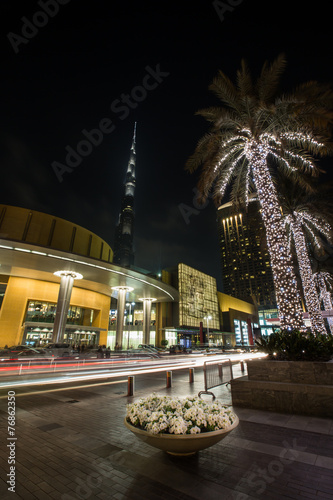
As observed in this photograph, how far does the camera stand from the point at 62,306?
30.2 metres

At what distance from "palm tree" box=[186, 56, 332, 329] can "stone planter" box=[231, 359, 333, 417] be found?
3112 millimetres

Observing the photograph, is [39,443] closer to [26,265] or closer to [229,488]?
[229,488]

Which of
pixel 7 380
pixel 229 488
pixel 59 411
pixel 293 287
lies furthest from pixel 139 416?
pixel 7 380

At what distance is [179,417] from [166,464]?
1.08 m

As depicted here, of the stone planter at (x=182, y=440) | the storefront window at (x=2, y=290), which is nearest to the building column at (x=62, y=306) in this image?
the storefront window at (x=2, y=290)

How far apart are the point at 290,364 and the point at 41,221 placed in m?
40.2

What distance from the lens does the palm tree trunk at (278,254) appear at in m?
9.81

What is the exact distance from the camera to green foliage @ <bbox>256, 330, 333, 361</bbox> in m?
7.12

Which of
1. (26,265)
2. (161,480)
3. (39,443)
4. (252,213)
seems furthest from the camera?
(26,265)

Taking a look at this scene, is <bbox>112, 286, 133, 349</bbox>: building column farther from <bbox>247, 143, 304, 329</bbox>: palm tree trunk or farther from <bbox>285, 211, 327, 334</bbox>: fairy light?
<bbox>247, 143, 304, 329</bbox>: palm tree trunk

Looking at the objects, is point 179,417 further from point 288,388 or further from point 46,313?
point 46,313

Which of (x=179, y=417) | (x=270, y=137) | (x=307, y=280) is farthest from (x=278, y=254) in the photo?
(x=307, y=280)

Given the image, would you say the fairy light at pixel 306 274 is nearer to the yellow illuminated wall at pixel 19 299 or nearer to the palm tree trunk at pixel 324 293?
the palm tree trunk at pixel 324 293

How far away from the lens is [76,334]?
137 ft
